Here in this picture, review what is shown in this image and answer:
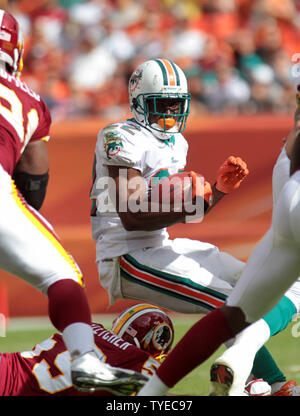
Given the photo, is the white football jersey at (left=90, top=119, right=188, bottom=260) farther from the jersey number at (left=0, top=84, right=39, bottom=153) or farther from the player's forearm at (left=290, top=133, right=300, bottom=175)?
the player's forearm at (left=290, top=133, right=300, bottom=175)

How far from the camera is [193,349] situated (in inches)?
98.3

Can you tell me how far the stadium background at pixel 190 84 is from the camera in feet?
19.8

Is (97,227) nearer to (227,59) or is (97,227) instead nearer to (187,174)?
(187,174)

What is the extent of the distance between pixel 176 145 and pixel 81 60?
16.9ft

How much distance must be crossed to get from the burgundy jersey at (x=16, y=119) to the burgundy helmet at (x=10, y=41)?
127 mm

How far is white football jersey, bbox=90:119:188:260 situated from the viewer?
328 cm

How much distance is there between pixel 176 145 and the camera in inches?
141

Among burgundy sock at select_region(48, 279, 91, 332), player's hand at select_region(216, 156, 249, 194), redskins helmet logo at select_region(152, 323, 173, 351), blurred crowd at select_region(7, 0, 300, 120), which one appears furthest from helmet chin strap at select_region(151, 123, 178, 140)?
blurred crowd at select_region(7, 0, 300, 120)

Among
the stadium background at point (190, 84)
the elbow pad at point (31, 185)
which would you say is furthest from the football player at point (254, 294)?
the stadium background at point (190, 84)

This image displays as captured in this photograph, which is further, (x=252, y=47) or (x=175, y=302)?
(x=252, y=47)

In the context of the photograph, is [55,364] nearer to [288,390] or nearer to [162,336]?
[162,336]

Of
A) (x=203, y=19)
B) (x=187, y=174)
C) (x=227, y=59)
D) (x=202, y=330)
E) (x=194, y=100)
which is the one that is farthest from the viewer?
(x=203, y=19)

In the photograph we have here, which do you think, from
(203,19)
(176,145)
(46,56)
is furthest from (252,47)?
(176,145)

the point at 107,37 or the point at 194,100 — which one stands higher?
the point at 107,37
